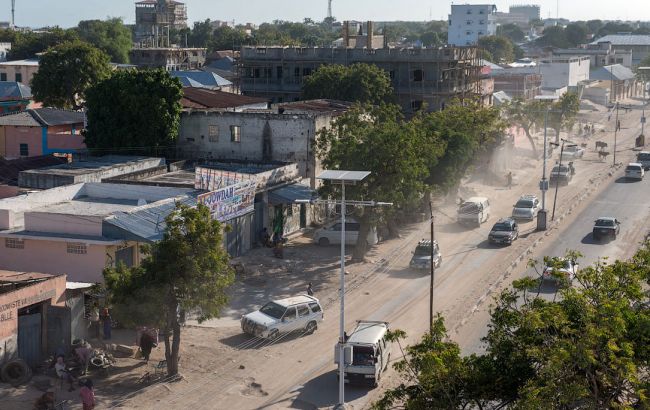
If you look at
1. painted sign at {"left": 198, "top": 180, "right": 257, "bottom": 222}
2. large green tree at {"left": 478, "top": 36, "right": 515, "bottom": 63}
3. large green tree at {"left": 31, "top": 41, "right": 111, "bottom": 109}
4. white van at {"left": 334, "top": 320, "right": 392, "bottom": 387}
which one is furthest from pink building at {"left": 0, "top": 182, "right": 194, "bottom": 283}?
large green tree at {"left": 478, "top": 36, "right": 515, "bottom": 63}

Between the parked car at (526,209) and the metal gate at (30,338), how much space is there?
32850 millimetres

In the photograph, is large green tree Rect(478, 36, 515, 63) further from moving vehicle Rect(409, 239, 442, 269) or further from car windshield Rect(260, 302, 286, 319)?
car windshield Rect(260, 302, 286, 319)

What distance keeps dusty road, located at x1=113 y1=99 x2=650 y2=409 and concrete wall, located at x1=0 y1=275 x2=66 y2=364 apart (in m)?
3.66

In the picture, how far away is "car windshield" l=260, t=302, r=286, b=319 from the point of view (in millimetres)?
33531

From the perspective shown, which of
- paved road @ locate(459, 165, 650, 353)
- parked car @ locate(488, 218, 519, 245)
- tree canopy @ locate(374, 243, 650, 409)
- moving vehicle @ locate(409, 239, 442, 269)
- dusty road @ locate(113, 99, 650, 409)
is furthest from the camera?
parked car @ locate(488, 218, 519, 245)

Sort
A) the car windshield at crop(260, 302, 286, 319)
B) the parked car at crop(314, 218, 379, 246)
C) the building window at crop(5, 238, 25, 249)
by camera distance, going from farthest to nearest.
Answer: the parked car at crop(314, 218, 379, 246), the building window at crop(5, 238, 25, 249), the car windshield at crop(260, 302, 286, 319)

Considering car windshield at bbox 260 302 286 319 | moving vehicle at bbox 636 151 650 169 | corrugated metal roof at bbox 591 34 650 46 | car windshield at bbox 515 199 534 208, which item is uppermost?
corrugated metal roof at bbox 591 34 650 46

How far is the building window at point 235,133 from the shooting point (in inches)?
2125

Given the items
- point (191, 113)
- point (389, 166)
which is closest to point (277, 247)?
point (389, 166)

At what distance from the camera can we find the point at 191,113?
180 feet

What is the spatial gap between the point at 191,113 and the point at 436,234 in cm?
1531

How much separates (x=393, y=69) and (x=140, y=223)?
4589 cm

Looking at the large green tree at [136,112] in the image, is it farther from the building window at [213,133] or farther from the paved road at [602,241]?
the paved road at [602,241]

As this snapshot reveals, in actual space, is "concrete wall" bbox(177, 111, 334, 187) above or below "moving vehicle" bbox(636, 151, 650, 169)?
above
